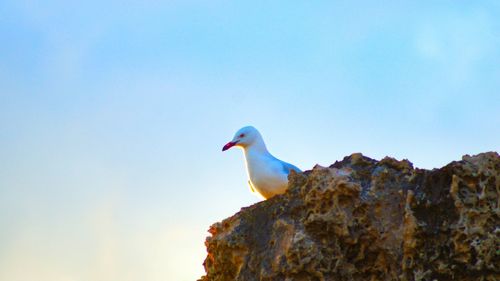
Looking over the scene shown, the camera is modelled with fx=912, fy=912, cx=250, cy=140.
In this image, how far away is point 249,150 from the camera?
1145 centimetres

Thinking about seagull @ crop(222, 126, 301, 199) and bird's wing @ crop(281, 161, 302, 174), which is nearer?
seagull @ crop(222, 126, 301, 199)

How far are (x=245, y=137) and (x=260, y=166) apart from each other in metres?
0.74

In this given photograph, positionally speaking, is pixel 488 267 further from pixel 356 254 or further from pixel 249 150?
pixel 249 150

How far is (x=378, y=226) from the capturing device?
6.96m

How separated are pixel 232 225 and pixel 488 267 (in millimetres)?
2249

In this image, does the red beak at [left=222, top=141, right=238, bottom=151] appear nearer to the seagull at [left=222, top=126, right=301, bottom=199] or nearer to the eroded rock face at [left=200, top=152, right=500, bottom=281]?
the seagull at [left=222, top=126, right=301, bottom=199]

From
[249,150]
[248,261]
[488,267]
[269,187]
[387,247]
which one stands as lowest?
[488,267]

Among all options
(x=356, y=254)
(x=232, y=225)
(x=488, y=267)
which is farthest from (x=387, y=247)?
(x=232, y=225)

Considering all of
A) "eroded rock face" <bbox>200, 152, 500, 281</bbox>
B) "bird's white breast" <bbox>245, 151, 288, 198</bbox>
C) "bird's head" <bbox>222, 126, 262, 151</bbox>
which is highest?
"bird's head" <bbox>222, 126, 262, 151</bbox>

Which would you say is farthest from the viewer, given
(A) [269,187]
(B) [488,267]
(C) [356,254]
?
(A) [269,187]

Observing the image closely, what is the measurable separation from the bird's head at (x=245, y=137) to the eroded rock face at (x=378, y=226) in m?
4.02

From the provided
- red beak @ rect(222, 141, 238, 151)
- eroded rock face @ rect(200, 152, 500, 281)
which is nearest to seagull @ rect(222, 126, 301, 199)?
red beak @ rect(222, 141, 238, 151)

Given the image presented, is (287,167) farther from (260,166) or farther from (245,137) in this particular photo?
(245,137)

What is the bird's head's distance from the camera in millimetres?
11578
